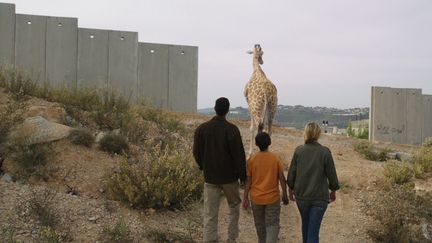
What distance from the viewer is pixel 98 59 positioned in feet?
61.4

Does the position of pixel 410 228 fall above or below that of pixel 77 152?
below

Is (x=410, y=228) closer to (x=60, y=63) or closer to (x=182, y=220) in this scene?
(x=182, y=220)

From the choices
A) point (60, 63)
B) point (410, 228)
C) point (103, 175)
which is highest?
point (60, 63)

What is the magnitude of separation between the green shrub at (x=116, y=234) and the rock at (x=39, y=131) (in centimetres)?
306

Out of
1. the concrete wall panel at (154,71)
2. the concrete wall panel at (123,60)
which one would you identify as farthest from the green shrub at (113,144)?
the concrete wall panel at (154,71)

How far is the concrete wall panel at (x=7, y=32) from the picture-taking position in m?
17.6

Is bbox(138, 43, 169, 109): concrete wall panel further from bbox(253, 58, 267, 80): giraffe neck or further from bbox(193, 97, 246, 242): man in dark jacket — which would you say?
bbox(193, 97, 246, 242): man in dark jacket

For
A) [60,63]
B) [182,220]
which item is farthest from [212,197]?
[60,63]

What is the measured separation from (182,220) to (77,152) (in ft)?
9.36

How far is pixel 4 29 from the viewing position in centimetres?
1761

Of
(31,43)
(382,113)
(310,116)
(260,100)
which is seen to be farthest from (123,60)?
(310,116)

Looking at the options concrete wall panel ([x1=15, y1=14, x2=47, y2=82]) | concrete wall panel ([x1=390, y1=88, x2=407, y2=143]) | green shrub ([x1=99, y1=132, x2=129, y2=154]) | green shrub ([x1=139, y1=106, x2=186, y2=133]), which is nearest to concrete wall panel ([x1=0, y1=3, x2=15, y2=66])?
concrete wall panel ([x1=15, y1=14, x2=47, y2=82])

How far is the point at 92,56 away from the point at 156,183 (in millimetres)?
10935

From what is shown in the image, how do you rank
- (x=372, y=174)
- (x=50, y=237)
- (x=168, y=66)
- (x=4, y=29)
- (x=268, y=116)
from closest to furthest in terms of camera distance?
(x=50, y=237), (x=268, y=116), (x=372, y=174), (x=4, y=29), (x=168, y=66)
